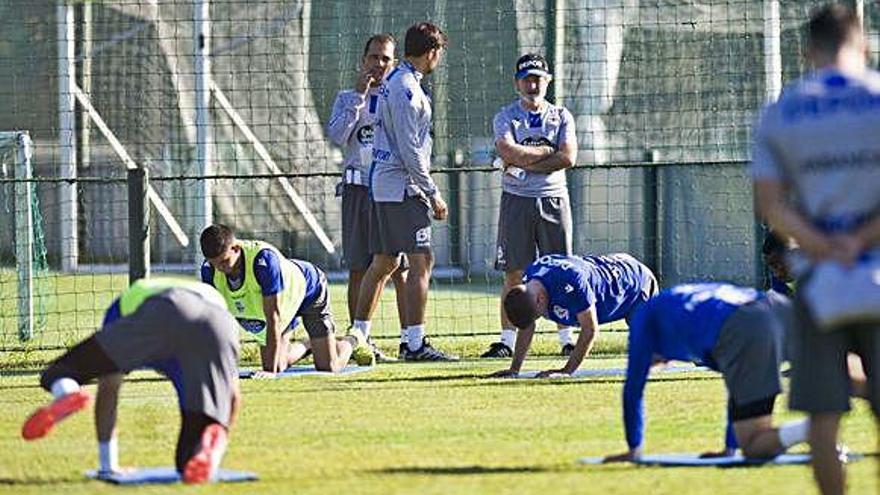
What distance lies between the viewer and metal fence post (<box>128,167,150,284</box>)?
565 inches

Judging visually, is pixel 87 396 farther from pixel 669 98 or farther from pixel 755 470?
pixel 669 98

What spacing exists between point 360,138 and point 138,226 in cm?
168

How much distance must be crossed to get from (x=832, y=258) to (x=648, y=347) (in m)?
2.18

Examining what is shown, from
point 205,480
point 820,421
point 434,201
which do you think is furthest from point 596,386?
point 820,421

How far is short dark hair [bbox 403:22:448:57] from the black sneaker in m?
2.16

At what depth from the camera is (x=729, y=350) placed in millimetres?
8172

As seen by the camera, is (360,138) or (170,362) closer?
(170,362)

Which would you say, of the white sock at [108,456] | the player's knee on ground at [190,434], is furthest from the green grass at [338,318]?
the player's knee on ground at [190,434]

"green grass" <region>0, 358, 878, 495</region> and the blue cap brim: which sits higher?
the blue cap brim

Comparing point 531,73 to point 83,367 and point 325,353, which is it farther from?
point 83,367

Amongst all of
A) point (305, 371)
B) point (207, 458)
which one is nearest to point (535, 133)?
point (305, 371)

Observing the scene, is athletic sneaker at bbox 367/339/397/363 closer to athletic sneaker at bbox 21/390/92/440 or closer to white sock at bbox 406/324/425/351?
white sock at bbox 406/324/425/351

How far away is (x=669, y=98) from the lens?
1830 centimetres

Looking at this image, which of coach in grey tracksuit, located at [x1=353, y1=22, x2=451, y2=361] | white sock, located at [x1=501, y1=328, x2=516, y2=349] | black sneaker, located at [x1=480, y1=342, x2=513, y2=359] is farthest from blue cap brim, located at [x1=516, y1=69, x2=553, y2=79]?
black sneaker, located at [x1=480, y1=342, x2=513, y2=359]
